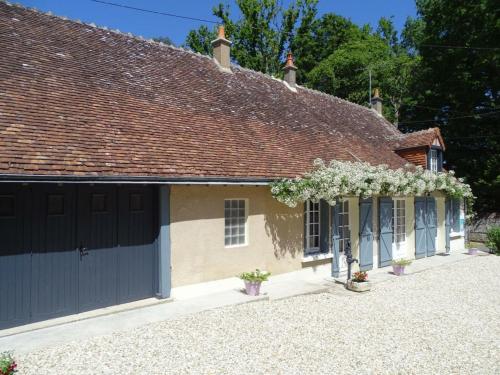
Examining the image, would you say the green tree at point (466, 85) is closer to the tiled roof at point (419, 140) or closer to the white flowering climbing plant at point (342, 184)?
the tiled roof at point (419, 140)

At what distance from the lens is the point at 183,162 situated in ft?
28.7

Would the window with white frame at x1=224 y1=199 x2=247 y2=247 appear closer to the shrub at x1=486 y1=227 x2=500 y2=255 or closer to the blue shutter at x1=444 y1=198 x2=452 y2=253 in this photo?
the blue shutter at x1=444 y1=198 x2=452 y2=253

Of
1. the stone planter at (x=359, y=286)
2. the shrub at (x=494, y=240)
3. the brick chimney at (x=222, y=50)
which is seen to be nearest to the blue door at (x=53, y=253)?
the stone planter at (x=359, y=286)

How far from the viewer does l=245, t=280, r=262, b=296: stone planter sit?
8867 mm

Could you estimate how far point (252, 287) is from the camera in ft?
29.2

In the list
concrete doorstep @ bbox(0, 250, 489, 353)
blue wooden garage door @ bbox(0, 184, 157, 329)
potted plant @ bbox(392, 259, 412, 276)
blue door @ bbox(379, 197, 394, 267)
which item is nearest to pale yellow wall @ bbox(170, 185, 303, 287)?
concrete doorstep @ bbox(0, 250, 489, 353)

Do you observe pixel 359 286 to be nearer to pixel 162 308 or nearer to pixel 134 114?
pixel 162 308

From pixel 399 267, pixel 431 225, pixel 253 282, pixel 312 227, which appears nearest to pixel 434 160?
pixel 431 225

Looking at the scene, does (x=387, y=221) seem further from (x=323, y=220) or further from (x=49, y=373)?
(x=49, y=373)

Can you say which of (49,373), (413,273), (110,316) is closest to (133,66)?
(110,316)

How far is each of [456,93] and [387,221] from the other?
1829 centimetres

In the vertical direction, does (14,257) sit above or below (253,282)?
above

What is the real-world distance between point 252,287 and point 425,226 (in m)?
9.85

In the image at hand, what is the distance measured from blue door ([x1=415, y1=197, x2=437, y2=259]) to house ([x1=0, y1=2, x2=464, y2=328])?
1.14 metres
